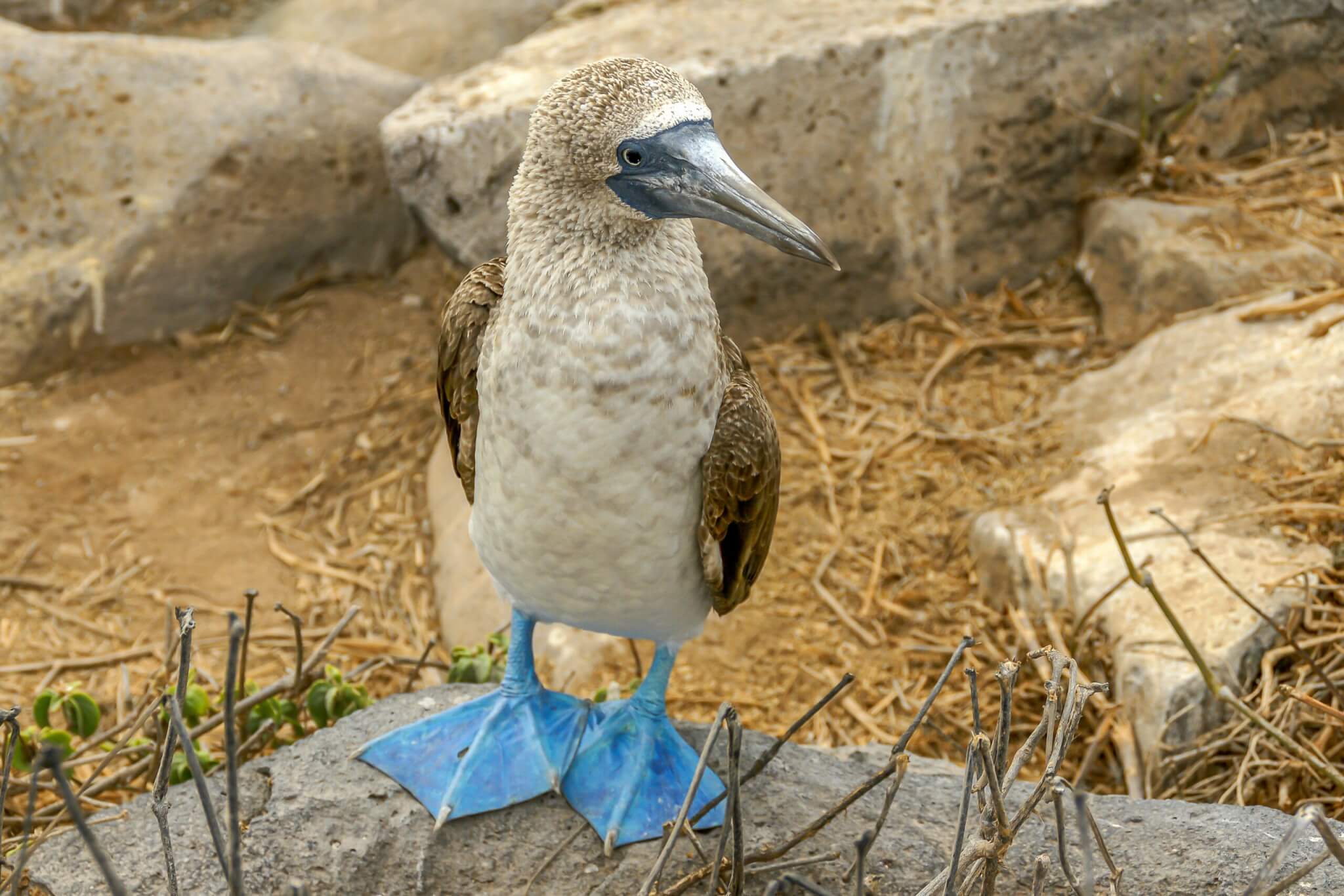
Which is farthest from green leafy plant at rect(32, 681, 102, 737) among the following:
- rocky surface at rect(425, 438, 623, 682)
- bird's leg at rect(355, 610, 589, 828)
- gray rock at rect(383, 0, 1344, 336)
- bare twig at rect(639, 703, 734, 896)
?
gray rock at rect(383, 0, 1344, 336)

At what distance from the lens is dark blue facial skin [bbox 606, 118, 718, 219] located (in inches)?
82.1

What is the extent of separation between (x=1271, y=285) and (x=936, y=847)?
101 inches

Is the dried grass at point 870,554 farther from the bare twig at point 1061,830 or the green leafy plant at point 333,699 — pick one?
the bare twig at point 1061,830

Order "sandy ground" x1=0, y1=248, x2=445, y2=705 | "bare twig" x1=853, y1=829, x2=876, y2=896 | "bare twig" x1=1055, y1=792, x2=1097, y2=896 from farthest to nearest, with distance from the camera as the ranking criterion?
"sandy ground" x1=0, y1=248, x2=445, y2=705, "bare twig" x1=853, y1=829, x2=876, y2=896, "bare twig" x1=1055, y1=792, x2=1097, y2=896

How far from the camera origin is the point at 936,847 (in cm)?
242

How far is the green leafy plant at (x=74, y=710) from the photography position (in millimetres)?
2900

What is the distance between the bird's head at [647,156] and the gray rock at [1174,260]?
106 inches

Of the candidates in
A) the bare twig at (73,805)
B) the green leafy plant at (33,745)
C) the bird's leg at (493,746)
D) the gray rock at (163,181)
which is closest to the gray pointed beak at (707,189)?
the bird's leg at (493,746)

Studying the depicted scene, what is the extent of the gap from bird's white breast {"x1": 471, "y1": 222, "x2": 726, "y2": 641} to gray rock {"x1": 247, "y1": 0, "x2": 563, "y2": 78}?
4.25 metres

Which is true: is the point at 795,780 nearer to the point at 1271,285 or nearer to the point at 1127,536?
the point at 1127,536

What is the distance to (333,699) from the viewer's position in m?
2.94

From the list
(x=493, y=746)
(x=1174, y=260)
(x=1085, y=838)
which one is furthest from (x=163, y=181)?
(x=1085, y=838)

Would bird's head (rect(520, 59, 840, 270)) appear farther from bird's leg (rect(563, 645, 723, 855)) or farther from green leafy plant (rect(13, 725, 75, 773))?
green leafy plant (rect(13, 725, 75, 773))

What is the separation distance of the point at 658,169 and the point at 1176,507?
203cm
